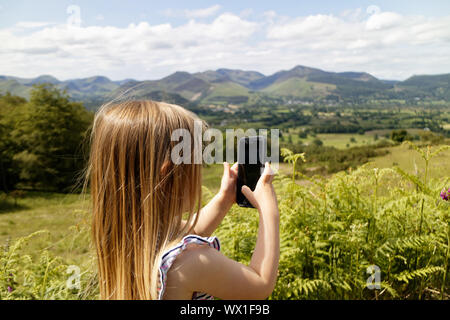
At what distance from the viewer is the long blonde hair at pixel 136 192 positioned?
1588mm

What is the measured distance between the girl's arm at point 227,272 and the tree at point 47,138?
2802 cm

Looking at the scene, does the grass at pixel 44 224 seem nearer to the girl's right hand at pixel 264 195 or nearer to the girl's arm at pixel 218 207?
the girl's arm at pixel 218 207

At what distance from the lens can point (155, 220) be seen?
1603mm

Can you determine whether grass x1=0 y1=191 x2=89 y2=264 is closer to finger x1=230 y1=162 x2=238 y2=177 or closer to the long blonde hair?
the long blonde hair

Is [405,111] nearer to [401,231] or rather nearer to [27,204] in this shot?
[27,204]

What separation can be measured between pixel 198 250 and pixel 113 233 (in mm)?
479

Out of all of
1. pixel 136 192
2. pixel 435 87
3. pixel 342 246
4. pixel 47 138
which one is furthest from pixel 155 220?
pixel 435 87

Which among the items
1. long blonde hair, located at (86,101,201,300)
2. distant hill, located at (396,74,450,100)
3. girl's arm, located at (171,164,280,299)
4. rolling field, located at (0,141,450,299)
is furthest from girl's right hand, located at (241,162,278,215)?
distant hill, located at (396,74,450,100)

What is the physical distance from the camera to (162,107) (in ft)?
5.55

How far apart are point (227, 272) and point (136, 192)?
0.61m

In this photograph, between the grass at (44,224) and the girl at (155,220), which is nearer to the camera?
the girl at (155,220)

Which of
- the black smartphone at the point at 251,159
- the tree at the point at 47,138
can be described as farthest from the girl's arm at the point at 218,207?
the tree at the point at 47,138

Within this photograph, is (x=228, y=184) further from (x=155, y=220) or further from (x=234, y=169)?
(x=155, y=220)
